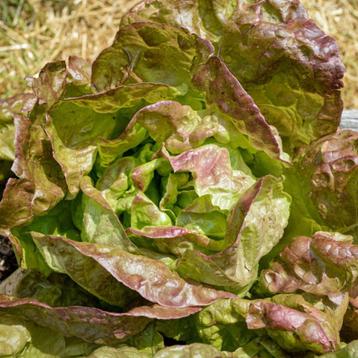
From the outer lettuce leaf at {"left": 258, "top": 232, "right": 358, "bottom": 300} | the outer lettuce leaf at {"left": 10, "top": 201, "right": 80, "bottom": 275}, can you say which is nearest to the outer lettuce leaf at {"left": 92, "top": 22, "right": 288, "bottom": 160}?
the outer lettuce leaf at {"left": 258, "top": 232, "right": 358, "bottom": 300}

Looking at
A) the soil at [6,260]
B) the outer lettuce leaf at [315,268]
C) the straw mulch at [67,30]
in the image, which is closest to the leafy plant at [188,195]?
the outer lettuce leaf at [315,268]

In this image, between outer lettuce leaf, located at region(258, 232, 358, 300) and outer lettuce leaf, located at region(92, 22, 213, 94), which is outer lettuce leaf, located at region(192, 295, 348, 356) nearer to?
outer lettuce leaf, located at region(258, 232, 358, 300)

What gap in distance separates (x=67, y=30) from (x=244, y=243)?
222 cm

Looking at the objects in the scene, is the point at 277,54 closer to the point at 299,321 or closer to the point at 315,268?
the point at 315,268

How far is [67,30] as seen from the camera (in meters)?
3.49

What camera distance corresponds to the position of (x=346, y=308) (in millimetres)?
1633

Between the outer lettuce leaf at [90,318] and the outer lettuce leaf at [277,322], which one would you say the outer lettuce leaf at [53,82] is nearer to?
the outer lettuce leaf at [90,318]

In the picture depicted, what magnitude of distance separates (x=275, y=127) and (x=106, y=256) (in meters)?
0.57

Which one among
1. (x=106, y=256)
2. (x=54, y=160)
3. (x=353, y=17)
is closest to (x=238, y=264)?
(x=106, y=256)

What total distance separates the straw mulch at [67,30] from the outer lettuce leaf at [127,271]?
1.93 metres

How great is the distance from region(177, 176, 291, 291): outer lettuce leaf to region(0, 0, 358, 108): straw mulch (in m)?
1.87

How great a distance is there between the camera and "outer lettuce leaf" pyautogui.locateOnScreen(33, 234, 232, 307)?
150 cm

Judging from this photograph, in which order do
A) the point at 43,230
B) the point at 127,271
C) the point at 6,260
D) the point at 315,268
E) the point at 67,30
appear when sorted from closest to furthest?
the point at 127,271, the point at 315,268, the point at 43,230, the point at 6,260, the point at 67,30

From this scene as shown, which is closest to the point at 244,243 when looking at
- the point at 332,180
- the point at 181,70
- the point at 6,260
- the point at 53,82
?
the point at 332,180
